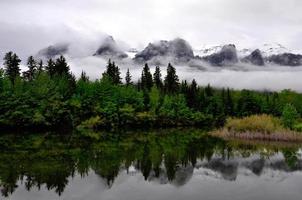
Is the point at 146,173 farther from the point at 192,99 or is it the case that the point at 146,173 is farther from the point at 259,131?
the point at 192,99

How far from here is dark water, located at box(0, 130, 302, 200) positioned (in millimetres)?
23203

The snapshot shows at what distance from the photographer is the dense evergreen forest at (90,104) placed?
65188mm

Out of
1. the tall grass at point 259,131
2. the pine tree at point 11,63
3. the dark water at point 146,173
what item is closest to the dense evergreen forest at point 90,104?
the pine tree at point 11,63

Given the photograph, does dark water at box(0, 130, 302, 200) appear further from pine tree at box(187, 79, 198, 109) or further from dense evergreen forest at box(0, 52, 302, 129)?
pine tree at box(187, 79, 198, 109)

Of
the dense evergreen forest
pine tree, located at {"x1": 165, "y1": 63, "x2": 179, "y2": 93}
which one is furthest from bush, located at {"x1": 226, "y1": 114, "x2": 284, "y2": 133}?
pine tree, located at {"x1": 165, "y1": 63, "x2": 179, "y2": 93}

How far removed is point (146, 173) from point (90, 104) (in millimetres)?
49182

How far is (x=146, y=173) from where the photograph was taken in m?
29.2

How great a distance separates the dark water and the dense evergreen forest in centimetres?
2161

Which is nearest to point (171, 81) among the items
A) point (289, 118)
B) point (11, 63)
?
point (11, 63)

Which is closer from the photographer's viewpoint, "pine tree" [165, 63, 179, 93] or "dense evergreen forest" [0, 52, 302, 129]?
"dense evergreen forest" [0, 52, 302, 129]

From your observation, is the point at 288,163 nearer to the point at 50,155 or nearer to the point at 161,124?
the point at 50,155

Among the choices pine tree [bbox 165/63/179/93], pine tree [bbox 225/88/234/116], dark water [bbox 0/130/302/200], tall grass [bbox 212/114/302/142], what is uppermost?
pine tree [bbox 165/63/179/93]

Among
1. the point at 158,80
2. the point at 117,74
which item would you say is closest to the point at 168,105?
the point at 117,74

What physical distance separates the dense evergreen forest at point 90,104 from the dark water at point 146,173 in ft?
70.9
